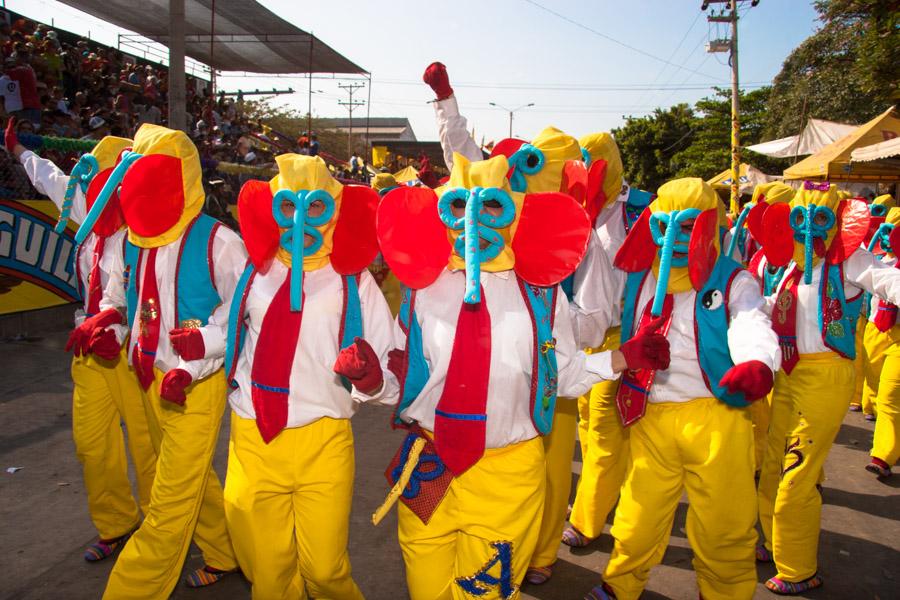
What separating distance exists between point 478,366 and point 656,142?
4067 centimetres

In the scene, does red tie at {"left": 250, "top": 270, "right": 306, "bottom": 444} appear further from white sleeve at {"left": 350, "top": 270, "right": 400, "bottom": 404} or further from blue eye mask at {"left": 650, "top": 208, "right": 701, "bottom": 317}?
blue eye mask at {"left": 650, "top": 208, "right": 701, "bottom": 317}

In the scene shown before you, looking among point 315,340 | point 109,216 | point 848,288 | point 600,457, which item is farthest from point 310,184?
point 848,288

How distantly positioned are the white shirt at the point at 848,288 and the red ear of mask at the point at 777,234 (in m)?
0.14

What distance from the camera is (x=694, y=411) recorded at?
3.09 metres

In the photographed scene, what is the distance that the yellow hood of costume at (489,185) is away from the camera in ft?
8.14

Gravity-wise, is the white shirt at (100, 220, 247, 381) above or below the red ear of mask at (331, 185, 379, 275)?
below

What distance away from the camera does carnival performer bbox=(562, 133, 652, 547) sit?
160 inches

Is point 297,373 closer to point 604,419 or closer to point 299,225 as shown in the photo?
point 299,225

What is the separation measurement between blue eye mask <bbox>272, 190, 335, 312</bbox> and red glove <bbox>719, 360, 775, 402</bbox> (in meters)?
1.67

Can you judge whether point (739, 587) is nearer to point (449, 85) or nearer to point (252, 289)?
point (252, 289)

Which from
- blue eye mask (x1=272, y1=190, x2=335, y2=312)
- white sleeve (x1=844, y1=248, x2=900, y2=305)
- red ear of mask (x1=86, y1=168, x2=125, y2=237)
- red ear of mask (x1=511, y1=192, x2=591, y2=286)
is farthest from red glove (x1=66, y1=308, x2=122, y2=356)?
white sleeve (x1=844, y1=248, x2=900, y2=305)

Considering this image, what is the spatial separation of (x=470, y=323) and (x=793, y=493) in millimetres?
2397

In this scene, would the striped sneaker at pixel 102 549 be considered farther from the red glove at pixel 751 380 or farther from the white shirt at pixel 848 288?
the white shirt at pixel 848 288

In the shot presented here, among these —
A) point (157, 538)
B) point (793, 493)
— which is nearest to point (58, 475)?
point (157, 538)
